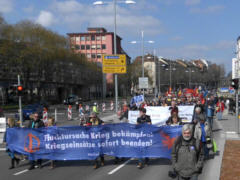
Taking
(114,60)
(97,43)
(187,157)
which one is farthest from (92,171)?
(97,43)

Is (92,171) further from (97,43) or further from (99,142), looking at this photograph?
(97,43)

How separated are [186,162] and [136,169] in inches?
168

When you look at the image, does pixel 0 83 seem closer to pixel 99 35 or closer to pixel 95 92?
pixel 95 92

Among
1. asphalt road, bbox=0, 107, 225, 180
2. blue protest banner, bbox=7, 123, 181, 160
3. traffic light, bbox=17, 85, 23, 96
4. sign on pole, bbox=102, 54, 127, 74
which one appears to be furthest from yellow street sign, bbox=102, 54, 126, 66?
blue protest banner, bbox=7, 123, 181, 160

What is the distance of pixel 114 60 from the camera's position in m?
21.3

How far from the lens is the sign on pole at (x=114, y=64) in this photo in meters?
21.3

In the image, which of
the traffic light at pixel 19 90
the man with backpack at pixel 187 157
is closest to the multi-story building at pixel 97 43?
the traffic light at pixel 19 90

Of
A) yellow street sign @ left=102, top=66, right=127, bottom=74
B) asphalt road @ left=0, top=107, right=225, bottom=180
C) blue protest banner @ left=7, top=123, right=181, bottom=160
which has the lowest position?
asphalt road @ left=0, top=107, right=225, bottom=180

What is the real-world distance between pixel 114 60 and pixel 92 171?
1316 cm

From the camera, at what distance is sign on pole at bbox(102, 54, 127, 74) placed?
21266mm

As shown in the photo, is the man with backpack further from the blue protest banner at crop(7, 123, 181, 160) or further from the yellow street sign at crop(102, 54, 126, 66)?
the yellow street sign at crop(102, 54, 126, 66)

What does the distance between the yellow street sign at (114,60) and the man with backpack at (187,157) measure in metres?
16.5

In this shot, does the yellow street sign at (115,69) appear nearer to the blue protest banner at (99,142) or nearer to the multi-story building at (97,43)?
the blue protest banner at (99,142)

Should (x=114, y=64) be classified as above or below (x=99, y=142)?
above
